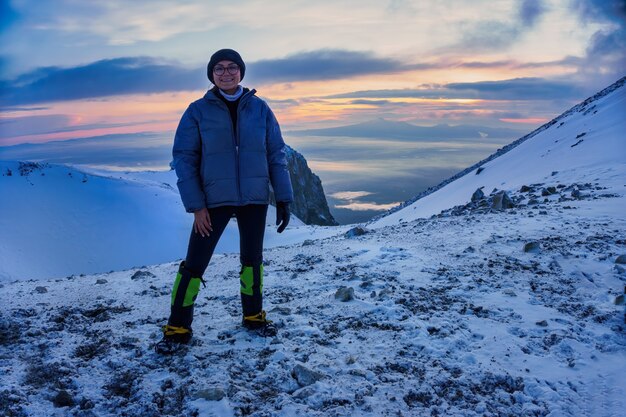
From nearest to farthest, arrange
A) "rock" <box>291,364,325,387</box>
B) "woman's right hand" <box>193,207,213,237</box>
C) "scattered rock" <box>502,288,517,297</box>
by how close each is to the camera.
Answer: "rock" <box>291,364,325,387</box> → "woman's right hand" <box>193,207,213,237</box> → "scattered rock" <box>502,288,517,297</box>

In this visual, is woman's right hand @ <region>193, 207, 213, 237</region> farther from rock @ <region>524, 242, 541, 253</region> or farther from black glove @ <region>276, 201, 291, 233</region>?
rock @ <region>524, 242, 541, 253</region>

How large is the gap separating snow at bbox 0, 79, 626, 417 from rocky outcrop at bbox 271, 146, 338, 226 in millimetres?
91483

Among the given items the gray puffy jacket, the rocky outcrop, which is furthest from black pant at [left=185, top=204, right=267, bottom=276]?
the rocky outcrop

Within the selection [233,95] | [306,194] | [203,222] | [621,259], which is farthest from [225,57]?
[306,194]

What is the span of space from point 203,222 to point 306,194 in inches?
4163

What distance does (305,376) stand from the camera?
4.04m

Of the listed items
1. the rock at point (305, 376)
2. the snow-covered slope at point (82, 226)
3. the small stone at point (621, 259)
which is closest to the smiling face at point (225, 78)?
the rock at point (305, 376)

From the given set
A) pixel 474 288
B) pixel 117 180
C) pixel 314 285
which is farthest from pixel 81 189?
pixel 474 288

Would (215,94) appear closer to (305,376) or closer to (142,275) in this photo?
(305,376)

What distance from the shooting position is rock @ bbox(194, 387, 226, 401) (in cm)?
376

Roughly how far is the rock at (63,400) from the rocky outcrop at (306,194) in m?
94.9

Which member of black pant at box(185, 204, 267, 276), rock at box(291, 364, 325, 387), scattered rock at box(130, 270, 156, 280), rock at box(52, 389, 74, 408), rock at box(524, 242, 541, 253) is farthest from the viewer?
scattered rock at box(130, 270, 156, 280)

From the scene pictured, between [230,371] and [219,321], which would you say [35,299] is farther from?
[230,371]

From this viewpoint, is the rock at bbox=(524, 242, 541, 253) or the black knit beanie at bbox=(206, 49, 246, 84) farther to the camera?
the rock at bbox=(524, 242, 541, 253)
